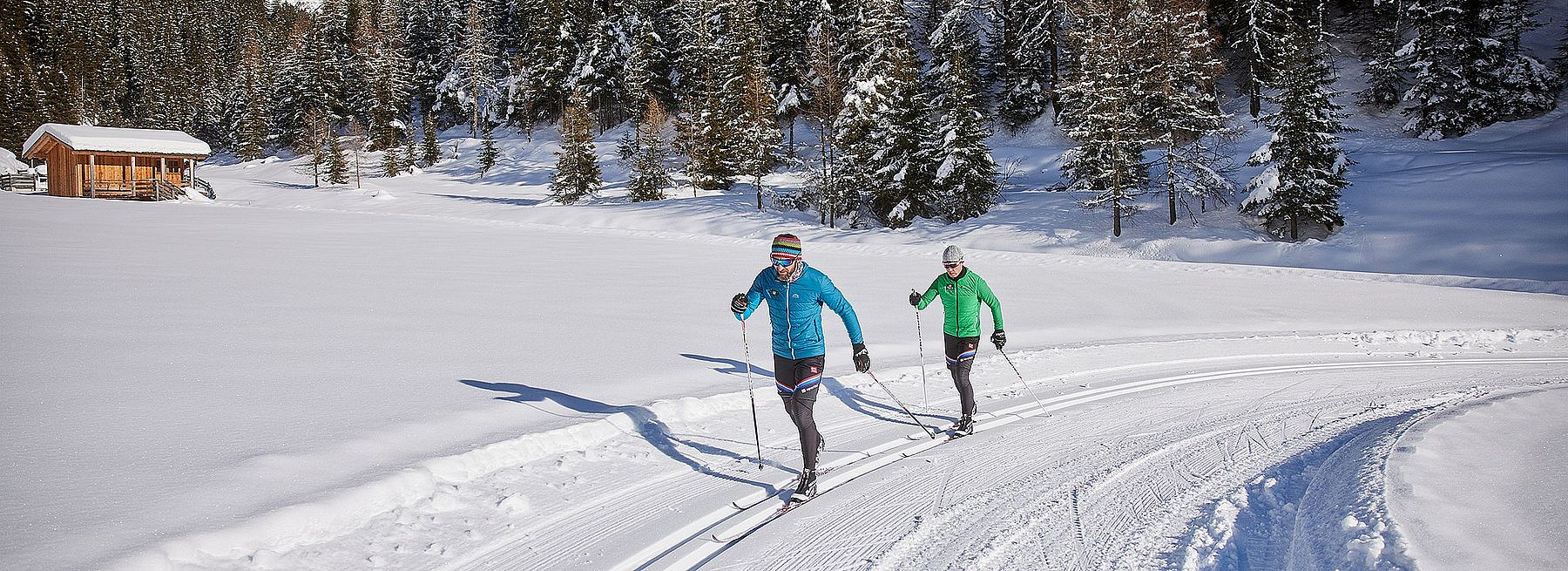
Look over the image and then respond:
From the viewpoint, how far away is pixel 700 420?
7680 mm

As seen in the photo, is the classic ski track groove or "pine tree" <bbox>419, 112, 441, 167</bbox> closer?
the classic ski track groove

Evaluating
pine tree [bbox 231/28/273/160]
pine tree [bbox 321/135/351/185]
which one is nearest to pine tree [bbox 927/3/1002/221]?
pine tree [bbox 321/135/351/185]

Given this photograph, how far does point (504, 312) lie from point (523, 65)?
5807cm

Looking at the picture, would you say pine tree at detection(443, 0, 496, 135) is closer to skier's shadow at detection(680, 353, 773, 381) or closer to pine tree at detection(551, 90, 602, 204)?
pine tree at detection(551, 90, 602, 204)

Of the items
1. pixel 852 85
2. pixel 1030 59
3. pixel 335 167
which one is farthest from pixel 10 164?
pixel 1030 59

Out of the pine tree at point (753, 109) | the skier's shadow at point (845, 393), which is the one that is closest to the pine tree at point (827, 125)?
the pine tree at point (753, 109)

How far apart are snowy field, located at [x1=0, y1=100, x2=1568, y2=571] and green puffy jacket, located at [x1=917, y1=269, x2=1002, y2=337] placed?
3.21 ft

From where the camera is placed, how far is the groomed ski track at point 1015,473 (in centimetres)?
457

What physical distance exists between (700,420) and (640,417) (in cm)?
62

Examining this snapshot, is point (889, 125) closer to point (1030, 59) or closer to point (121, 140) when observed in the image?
point (1030, 59)

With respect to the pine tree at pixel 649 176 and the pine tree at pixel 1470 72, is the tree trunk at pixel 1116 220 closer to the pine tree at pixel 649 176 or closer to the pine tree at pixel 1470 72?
the pine tree at pixel 1470 72

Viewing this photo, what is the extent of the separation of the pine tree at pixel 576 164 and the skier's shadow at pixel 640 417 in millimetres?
33449

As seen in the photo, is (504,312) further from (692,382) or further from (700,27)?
(700,27)

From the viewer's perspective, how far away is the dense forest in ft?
93.2
